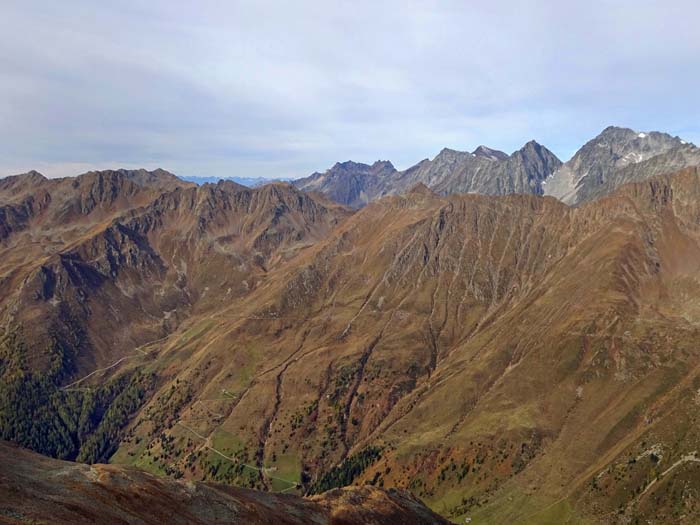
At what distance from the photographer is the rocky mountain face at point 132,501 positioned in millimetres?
77787

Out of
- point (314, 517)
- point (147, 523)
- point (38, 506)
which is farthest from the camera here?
point (314, 517)

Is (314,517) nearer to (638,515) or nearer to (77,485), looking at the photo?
(77,485)

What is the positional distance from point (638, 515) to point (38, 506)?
210m

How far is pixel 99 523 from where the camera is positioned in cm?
7850

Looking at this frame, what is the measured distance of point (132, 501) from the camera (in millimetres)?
93812

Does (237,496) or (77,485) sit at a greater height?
(77,485)

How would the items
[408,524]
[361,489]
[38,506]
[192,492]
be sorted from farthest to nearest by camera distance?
[361,489] → [408,524] → [192,492] → [38,506]

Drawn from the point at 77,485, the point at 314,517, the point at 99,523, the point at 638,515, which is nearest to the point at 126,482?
the point at 77,485

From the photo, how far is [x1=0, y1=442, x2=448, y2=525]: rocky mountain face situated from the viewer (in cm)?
7779

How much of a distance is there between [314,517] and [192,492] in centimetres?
3550

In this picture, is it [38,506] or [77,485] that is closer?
[38,506]

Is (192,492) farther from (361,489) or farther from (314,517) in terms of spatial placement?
(361,489)

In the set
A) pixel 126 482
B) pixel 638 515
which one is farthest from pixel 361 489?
pixel 638 515

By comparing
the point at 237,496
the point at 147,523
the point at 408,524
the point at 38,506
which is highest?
the point at 38,506
